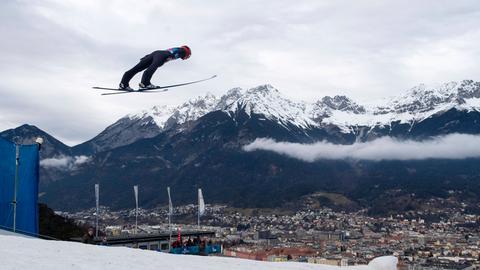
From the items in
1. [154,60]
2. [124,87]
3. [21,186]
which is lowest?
[21,186]

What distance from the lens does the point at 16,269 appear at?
14289mm

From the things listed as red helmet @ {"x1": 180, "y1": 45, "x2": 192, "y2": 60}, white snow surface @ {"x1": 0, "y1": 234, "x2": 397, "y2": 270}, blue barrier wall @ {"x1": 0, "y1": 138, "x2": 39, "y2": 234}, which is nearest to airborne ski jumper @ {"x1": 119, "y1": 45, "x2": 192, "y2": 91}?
red helmet @ {"x1": 180, "y1": 45, "x2": 192, "y2": 60}

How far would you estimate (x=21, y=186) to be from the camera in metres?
25.1

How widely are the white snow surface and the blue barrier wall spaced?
264 inches

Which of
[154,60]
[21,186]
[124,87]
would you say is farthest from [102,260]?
[21,186]

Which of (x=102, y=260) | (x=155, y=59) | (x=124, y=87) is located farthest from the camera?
(x=124, y=87)

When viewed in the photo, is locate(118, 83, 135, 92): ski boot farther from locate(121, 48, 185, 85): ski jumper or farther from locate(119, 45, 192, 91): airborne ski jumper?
locate(121, 48, 185, 85): ski jumper

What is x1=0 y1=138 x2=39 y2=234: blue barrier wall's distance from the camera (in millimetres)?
24672

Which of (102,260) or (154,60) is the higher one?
(154,60)

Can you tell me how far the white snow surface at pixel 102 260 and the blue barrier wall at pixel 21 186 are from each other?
6.71m

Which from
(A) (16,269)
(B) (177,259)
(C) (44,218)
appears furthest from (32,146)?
(C) (44,218)

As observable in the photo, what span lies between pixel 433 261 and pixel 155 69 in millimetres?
81647

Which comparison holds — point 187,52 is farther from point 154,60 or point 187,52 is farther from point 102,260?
point 102,260

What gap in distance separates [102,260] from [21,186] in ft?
33.0
